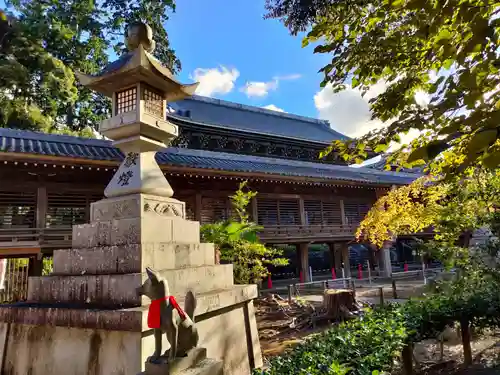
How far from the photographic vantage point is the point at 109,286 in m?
3.87

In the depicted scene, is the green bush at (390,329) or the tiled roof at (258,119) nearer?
the green bush at (390,329)

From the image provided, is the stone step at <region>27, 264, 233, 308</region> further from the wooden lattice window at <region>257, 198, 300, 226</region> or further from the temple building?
the wooden lattice window at <region>257, 198, 300, 226</region>

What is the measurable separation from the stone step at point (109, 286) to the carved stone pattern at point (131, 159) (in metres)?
1.58

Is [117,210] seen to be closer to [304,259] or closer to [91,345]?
[91,345]

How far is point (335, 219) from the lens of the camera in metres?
16.9

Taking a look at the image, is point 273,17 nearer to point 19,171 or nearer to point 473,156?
point 473,156

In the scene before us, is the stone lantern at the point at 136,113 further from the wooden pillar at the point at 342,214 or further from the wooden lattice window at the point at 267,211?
the wooden pillar at the point at 342,214

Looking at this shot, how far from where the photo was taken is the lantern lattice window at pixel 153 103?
4895 mm

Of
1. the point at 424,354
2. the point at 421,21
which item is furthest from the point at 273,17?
the point at 424,354

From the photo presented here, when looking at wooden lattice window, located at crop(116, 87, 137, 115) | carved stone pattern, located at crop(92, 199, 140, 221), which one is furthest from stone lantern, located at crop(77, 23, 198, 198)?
carved stone pattern, located at crop(92, 199, 140, 221)

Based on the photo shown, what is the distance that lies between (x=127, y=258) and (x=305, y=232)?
12136mm

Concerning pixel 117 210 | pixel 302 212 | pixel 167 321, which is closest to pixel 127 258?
pixel 117 210

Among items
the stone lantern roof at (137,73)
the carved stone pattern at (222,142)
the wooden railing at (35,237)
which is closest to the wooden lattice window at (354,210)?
the carved stone pattern at (222,142)

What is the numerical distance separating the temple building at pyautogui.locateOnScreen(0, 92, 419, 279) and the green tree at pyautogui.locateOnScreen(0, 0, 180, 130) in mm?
4050
